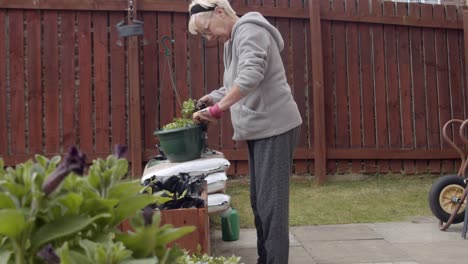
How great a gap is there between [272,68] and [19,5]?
3938 millimetres

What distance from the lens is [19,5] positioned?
5.74m

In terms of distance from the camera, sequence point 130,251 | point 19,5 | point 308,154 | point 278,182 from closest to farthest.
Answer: point 130,251, point 278,182, point 19,5, point 308,154

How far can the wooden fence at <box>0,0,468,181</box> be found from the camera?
5.82 m

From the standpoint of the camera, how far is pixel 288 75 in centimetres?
625

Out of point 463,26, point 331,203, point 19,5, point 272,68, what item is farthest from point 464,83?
point 19,5

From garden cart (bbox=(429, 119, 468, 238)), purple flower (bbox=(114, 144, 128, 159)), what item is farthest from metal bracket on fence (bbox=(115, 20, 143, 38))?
purple flower (bbox=(114, 144, 128, 159))

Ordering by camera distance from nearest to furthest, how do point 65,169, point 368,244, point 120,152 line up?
point 65,169 → point 120,152 → point 368,244

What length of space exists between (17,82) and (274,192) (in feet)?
13.3

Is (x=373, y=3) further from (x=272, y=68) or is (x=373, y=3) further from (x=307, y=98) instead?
(x=272, y=68)

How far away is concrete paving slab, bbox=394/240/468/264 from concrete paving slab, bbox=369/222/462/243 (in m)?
0.13

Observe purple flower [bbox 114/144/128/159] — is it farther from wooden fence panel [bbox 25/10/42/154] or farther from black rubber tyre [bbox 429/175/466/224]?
wooden fence panel [bbox 25/10/42/154]

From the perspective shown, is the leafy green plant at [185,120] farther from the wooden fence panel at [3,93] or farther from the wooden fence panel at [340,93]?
the wooden fence panel at [340,93]

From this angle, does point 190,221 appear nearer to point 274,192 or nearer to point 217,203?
point 274,192

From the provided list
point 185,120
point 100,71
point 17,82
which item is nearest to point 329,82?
point 100,71
